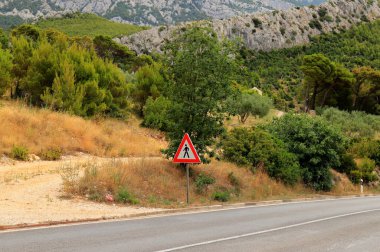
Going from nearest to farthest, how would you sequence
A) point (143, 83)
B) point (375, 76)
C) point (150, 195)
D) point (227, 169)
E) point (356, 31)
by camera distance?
point (150, 195) < point (227, 169) < point (143, 83) < point (375, 76) < point (356, 31)

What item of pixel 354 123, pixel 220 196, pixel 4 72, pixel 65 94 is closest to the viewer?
pixel 220 196

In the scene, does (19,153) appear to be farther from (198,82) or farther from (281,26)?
(281,26)

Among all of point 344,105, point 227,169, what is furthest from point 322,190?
point 344,105

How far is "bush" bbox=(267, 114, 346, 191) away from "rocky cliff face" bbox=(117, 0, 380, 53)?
222ft

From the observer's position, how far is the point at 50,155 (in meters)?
21.4

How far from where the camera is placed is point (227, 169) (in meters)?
23.2

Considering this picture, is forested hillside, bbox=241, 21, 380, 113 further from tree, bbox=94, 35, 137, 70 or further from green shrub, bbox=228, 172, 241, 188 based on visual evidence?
green shrub, bbox=228, 172, 241, 188

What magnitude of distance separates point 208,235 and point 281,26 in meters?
109

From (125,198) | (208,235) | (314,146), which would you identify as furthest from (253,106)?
(208,235)

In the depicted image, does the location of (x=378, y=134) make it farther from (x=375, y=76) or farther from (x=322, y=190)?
(x=322, y=190)

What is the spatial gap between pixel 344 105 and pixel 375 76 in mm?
7195

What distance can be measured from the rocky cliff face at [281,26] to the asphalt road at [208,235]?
84.0 metres

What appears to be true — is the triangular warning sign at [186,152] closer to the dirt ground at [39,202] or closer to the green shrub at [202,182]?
the dirt ground at [39,202]

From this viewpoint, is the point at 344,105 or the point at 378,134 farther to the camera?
the point at 344,105
